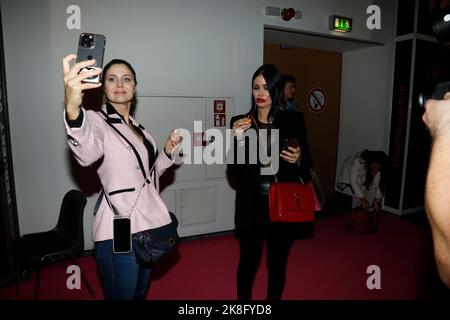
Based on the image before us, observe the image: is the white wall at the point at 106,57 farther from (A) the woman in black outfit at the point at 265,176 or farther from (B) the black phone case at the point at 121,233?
(B) the black phone case at the point at 121,233

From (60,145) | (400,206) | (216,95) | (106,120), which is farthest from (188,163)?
(400,206)

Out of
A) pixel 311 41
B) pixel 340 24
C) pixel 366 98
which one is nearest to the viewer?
pixel 340 24

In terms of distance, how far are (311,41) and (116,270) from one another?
179 inches

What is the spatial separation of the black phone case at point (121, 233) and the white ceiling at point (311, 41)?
354 cm

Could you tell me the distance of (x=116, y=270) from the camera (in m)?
1.55

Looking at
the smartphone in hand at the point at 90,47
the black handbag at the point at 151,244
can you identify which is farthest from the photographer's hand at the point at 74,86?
the black handbag at the point at 151,244

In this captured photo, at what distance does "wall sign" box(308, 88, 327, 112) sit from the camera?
557 cm

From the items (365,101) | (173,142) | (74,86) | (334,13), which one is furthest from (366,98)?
(74,86)

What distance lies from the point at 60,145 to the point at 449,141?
329cm

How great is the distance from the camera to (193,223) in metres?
3.96

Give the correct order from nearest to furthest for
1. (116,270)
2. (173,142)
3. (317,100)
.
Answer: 1. (116,270)
2. (173,142)
3. (317,100)

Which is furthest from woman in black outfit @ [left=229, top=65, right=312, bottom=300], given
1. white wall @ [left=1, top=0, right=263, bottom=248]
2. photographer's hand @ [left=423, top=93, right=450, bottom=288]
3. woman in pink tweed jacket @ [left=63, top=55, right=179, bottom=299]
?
white wall @ [left=1, top=0, right=263, bottom=248]

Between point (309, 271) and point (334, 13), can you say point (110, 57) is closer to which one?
point (309, 271)

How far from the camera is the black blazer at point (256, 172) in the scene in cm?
210
